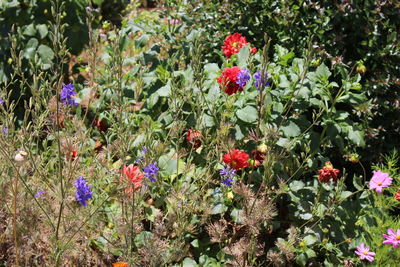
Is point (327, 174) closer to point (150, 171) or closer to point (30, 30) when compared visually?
point (150, 171)

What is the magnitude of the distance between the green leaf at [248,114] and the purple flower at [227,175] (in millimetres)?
267

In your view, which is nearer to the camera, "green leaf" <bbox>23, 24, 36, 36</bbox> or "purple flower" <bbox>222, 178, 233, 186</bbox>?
"purple flower" <bbox>222, 178, 233, 186</bbox>

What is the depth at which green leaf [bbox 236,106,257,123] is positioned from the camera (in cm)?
246

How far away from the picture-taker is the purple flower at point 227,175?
7.59 feet

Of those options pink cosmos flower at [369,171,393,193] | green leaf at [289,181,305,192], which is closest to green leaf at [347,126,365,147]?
pink cosmos flower at [369,171,393,193]

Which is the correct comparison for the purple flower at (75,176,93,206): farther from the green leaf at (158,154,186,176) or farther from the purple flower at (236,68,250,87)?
the purple flower at (236,68,250,87)

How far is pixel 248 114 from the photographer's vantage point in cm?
248

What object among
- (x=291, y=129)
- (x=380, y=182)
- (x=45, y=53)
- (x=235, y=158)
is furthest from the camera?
(x=45, y=53)

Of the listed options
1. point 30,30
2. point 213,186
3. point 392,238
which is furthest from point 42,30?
point 392,238

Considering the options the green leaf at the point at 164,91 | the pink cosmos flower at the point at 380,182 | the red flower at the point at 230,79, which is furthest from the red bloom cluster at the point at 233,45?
the pink cosmos flower at the point at 380,182

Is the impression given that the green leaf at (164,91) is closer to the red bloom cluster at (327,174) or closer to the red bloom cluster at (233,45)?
the red bloom cluster at (233,45)

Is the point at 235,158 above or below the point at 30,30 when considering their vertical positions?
above

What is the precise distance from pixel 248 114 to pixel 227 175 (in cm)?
34

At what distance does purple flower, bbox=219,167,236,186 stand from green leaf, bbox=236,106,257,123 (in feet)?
0.87
